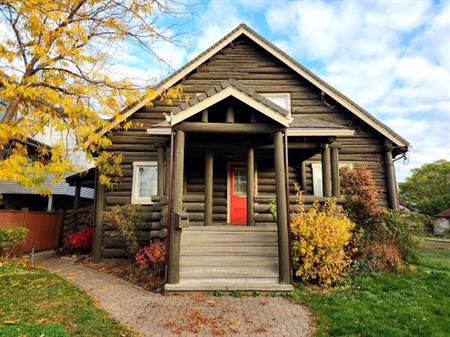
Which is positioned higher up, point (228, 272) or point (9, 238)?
point (9, 238)

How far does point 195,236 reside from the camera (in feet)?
28.5

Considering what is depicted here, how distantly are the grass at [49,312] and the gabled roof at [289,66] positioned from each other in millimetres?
6921

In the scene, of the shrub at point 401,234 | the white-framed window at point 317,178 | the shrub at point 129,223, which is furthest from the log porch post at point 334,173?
the shrub at point 129,223

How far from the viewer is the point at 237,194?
1278 centimetres

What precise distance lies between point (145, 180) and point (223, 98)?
20.2 ft

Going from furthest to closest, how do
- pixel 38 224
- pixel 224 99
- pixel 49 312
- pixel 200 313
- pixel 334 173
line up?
1. pixel 38 224
2. pixel 334 173
3. pixel 224 99
4. pixel 200 313
5. pixel 49 312

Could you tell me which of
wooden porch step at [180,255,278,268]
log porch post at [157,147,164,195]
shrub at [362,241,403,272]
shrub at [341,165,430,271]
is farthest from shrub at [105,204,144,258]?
shrub at [362,241,403,272]

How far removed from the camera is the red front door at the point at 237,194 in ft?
41.1

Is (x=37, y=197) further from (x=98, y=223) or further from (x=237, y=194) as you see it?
(x=237, y=194)

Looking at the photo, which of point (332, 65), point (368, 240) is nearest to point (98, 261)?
point (368, 240)

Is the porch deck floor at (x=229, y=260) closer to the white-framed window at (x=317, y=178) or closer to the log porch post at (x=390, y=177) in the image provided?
the white-framed window at (x=317, y=178)

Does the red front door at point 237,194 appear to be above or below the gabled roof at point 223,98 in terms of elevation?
below

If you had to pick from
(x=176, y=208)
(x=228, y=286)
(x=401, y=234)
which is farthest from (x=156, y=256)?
(x=401, y=234)

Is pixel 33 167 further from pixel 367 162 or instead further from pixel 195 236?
pixel 367 162
